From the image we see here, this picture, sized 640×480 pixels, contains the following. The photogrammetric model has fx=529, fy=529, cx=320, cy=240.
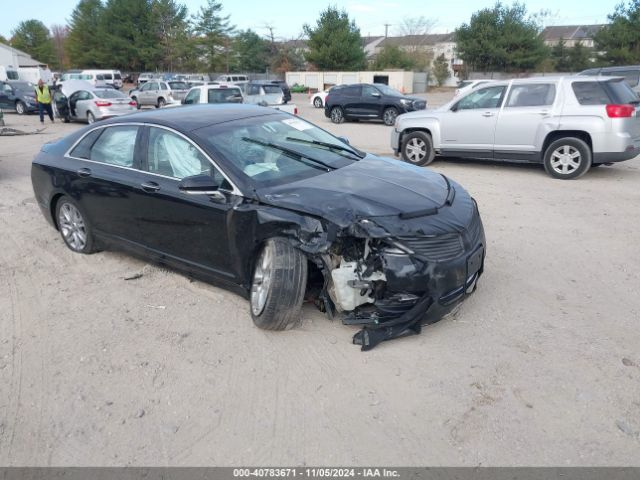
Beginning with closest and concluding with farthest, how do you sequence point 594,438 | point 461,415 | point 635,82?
point 594,438, point 461,415, point 635,82

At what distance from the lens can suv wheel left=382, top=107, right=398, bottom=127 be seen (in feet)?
65.4

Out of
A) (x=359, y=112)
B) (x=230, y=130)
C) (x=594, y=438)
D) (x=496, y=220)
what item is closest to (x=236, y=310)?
(x=230, y=130)

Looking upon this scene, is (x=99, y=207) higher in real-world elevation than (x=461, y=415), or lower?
higher

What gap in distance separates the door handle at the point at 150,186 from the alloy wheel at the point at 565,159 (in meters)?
7.28

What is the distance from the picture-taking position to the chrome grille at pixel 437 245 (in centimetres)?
357

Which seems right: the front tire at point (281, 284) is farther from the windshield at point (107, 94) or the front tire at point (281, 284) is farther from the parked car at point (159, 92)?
the parked car at point (159, 92)

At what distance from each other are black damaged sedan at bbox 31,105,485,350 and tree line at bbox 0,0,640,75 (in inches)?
1892

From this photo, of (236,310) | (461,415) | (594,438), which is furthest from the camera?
(236,310)

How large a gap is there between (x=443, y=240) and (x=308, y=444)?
1657 mm

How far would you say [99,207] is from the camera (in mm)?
5195

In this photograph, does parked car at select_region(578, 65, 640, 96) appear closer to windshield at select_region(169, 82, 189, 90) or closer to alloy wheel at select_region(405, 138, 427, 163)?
alloy wheel at select_region(405, 138, 427, 163)

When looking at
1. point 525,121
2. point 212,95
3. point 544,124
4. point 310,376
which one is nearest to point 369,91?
point 212,95

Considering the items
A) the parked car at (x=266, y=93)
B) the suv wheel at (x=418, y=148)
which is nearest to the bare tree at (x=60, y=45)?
the parked car at (x=266, y=93)

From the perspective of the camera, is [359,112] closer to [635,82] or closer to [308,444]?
[635,82]
